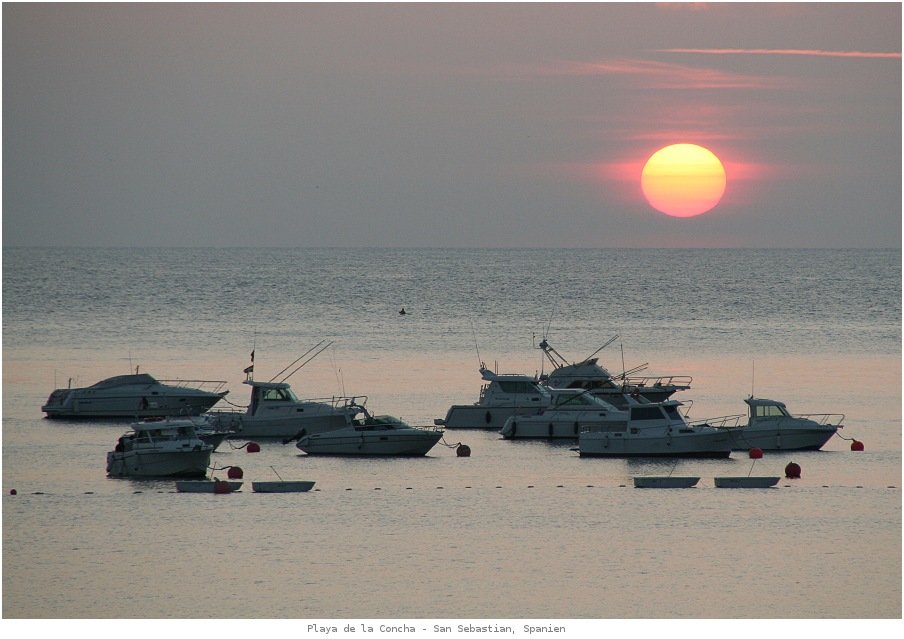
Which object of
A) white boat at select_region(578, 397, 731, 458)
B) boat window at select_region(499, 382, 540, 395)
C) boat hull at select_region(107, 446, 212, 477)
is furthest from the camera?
boat window at select_region(499, 382, 540, 395)

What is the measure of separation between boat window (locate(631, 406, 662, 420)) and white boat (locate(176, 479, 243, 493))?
1637 cm

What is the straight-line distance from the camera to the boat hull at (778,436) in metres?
53.2

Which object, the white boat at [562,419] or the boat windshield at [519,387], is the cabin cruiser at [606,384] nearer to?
the white boat at [562,419]

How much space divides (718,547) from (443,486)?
473 inches

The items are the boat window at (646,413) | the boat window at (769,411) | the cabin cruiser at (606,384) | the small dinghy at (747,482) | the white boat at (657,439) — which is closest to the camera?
the small dinghy at (747,482)

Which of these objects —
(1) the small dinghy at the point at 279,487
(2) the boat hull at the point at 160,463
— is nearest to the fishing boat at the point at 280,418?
(2) the boat hull at the point at 160,463

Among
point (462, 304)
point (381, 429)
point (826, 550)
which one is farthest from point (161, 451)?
point (462, 304)

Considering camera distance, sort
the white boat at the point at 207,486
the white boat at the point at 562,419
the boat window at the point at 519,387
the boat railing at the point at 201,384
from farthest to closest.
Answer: the boat railing at the point at 201,384 → the boat window at the point at 519,387 → the white boat at the point at 562,419 → the white boat at the point at 207,486

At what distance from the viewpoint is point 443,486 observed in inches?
1855

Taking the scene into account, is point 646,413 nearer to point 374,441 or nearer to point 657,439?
point 657,439

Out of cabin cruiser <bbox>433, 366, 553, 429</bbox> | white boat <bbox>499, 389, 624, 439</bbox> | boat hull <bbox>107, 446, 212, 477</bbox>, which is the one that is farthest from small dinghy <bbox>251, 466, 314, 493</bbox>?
cabin cruiser <bbox>433, 366, 553, 429</bbox>

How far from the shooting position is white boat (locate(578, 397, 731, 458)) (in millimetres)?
52188

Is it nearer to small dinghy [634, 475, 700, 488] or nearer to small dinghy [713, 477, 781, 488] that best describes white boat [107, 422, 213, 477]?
small dinghy [634, 475, 700, 488]

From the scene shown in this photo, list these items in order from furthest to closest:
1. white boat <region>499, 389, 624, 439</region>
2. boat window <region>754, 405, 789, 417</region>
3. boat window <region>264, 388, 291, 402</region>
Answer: boat window <region>264, 388, 291, 402</region>, white boat <region>499, 389, 624, 439</region>, boat window <region>754, 405, 789, 417</region>
